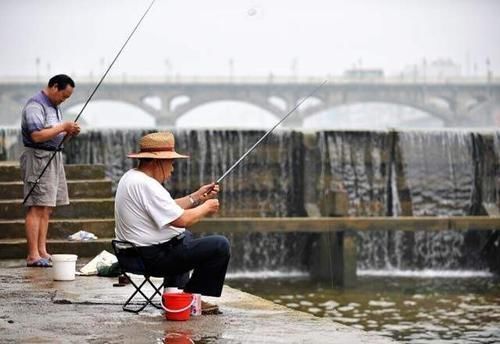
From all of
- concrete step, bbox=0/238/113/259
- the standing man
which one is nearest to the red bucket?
the standing man

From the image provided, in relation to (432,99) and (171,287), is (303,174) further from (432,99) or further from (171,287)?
(432,99)

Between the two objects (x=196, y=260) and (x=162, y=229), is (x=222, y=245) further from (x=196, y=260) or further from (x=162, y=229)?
(x=162, y=229)

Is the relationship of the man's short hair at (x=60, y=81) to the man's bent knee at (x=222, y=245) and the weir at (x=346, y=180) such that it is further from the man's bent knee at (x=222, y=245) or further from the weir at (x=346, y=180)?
the weir at (x=346, y=180)

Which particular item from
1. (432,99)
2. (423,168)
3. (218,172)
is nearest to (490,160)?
(423,168)

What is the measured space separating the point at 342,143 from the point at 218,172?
93.7 inches

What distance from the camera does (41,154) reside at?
10156 millimetres

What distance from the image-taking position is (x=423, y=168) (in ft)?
67.1

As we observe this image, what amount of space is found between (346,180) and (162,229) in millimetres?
Answer: 12960

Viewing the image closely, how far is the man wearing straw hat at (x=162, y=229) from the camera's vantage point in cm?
695

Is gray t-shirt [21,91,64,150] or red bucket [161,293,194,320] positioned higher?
gray t-shirt [21,91,64,150]

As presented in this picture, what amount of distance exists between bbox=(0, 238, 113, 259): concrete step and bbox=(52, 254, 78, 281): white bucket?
77.1 inches

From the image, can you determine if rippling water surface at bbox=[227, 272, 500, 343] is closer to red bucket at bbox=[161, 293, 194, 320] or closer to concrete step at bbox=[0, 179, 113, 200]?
concrete step at bbox=[0, 179, 113, 200]

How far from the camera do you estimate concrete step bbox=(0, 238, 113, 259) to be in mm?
11117

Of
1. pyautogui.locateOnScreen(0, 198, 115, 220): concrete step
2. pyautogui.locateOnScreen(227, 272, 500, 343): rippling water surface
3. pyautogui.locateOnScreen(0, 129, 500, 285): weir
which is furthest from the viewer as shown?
pyautogui.locateOnScreen(0, 129, 500, 285): weir
